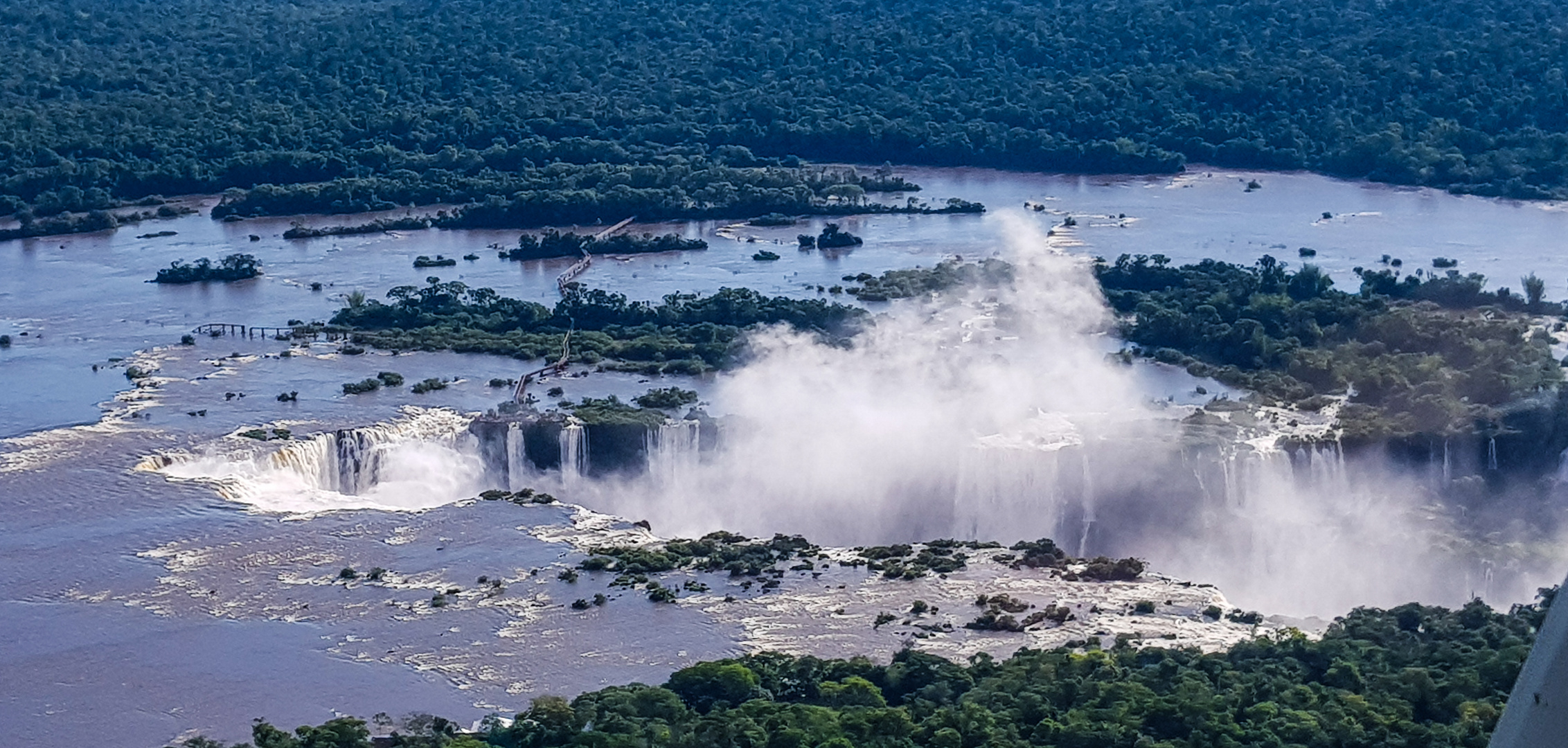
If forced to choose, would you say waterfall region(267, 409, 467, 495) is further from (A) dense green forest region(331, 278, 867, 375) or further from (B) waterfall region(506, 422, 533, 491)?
(A) dense green forest region(331, 278, 867, 375)

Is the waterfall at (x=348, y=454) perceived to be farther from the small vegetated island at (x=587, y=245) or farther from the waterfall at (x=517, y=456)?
the small vegetated island at (x=587, y=245)

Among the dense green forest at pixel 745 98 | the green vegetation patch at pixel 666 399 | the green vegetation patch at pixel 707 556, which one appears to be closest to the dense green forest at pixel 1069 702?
the green vegetation patch at pixel 707 556

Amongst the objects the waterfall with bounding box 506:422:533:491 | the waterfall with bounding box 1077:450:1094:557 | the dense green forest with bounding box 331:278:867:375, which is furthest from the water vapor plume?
the dense green forest with bounding box 331:278:867:375

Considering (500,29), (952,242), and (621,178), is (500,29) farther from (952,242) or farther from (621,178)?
(952,242)

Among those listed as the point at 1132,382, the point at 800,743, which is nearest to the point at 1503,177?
the point at 1132,382

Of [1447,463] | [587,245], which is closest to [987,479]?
[1447,463]

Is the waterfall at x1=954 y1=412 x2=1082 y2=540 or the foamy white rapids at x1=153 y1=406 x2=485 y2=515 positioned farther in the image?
the foamy white rapids at x1=153 y1=406 x2=485 y2=515
